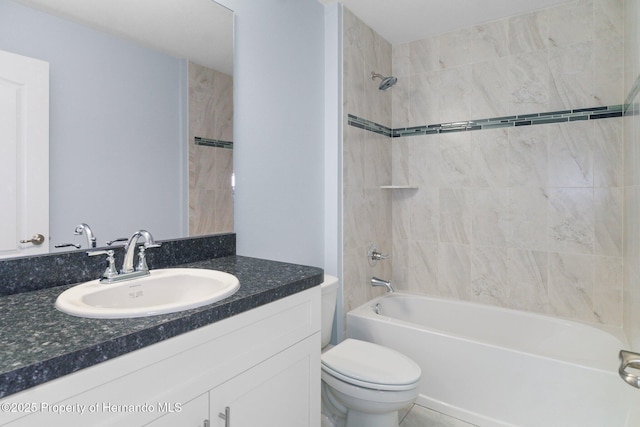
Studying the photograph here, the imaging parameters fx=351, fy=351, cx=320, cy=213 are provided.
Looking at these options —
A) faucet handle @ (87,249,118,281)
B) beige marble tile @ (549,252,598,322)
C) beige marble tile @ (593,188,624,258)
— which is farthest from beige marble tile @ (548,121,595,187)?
faucet handle @ (87,249,118,281)

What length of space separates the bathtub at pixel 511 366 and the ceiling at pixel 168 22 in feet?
5.54

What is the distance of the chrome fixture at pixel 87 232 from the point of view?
1145 millimetres

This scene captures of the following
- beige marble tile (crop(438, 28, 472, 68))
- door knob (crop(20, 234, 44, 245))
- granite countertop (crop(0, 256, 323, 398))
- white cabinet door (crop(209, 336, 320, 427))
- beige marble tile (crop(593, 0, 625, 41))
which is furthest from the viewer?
beige marble tile (crop(438, 28, 472, 68))

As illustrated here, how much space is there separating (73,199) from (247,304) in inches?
26.7

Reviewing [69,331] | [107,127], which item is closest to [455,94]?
[107,127]

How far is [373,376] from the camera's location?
5.10 ft

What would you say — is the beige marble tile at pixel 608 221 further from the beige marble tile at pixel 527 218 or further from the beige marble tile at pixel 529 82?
the beige marble tile at pixel 529 82

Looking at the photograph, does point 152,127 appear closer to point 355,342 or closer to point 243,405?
point 243,405

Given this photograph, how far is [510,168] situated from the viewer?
2369mm

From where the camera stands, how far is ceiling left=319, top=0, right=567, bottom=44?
7.13ft

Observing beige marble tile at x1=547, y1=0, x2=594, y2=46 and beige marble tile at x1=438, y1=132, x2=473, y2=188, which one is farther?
beige marble tile at x1=438, y1=132, x2=473, y2=188

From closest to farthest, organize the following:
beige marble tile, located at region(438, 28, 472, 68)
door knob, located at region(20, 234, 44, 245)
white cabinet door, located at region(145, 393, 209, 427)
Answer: white cabinet door, located at region(145, 393, 209, 427)
door knob, located at region(20, 234, 44, 245)
beige marble tile, located at region(438, 28, 472, 68)

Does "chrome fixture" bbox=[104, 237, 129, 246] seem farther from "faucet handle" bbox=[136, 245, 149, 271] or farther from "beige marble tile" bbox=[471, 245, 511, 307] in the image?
"beige marble tile" bbox=[471, 245, 511, 307]

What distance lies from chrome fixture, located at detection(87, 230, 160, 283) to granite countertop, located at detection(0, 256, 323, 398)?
13 centimetres
